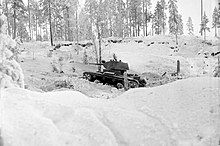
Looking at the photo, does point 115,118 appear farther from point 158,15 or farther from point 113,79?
point 158,15

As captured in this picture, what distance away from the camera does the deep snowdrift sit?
6699 millimetres

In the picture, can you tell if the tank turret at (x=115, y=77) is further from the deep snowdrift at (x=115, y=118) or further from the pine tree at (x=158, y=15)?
the pine tree at (x=158, y=15)

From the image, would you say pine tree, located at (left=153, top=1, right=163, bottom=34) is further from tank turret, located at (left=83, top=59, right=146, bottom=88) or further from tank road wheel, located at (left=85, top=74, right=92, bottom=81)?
tank road wheel, located at (left=85, top=74, right=92, bottom=81)

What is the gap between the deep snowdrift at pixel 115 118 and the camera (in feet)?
22.0

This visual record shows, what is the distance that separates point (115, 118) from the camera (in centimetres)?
780

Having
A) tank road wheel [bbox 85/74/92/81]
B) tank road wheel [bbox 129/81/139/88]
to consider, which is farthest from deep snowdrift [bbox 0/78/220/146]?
tank road wheel [bbox 85/74/92/81]

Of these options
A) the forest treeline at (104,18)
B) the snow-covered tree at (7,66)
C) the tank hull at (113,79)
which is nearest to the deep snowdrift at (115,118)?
the snow-covered tree at (7,66)

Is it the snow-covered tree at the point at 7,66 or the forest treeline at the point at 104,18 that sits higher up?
the forest treeline at the point at 104,18

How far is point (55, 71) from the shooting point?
28.9 meters

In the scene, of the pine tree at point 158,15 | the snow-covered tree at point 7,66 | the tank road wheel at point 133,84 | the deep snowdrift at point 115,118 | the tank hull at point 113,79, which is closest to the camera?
the deep snowdrift at point 115,118

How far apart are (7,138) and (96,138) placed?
192 centimetres

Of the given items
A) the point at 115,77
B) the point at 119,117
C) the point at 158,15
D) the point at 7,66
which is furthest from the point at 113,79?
the point at 158,15

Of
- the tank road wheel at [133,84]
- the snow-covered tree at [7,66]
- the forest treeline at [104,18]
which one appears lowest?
the tank road wheel at [133,84]

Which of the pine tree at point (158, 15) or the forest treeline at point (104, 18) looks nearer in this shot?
the forest treeline at point (104, 18)
